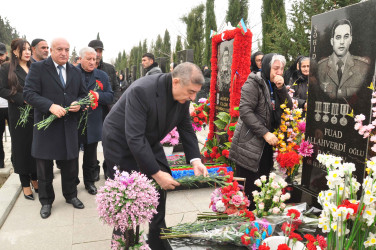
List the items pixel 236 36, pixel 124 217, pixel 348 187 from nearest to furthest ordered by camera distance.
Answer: pixel 348 187
pixel 124 217
pixel 236 36

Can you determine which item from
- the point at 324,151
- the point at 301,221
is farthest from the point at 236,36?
the point at 301,221

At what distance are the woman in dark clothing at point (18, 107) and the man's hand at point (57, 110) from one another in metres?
0.91

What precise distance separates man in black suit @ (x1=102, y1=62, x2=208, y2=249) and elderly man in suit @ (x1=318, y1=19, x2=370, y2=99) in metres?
1.40

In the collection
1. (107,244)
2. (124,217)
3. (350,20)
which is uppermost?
(350,20)

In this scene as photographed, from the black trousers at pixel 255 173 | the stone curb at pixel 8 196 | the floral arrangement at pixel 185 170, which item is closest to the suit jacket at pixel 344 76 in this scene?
the black trousers at pixel 255 173

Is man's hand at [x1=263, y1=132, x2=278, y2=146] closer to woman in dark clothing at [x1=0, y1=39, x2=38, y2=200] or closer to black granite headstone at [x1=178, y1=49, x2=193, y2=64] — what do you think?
woman in dark clothing at [x1=0, y1=39, x2=38, y2=200]

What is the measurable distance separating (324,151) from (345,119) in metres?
0.42

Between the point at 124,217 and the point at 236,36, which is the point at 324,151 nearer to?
the point at 124,217

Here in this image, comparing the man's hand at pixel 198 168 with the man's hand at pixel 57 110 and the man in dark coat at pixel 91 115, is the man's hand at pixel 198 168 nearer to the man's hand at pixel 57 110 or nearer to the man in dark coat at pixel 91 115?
the man's hand at pixel 57 110

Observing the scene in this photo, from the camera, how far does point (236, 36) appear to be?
5.05 meters

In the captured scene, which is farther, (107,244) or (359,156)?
(107,244)

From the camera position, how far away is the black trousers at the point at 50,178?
372 cm

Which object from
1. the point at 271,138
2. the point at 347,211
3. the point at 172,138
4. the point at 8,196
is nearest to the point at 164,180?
the point at 347,211

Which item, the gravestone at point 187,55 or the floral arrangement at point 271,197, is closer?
the floral arrangement at point 271,197
